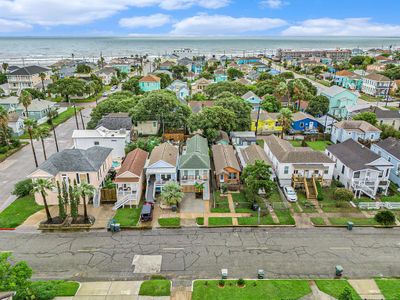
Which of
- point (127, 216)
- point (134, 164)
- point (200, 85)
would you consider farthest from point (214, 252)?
point (200, 85)

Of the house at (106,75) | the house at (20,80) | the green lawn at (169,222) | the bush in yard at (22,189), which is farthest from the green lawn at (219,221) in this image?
the house at (106,75)

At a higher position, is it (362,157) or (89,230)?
(362,157)

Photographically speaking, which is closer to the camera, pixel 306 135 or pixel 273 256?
pixel 273 256

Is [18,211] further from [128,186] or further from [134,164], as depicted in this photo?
[134,164]

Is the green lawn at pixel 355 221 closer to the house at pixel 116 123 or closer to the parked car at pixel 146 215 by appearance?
the parked car at pixel 146 215

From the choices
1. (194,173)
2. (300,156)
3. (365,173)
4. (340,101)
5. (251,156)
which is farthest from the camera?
(340,101)

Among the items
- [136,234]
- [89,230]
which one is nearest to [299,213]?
[136,234]

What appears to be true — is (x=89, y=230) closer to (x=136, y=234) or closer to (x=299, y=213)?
(x=136, y=234)
